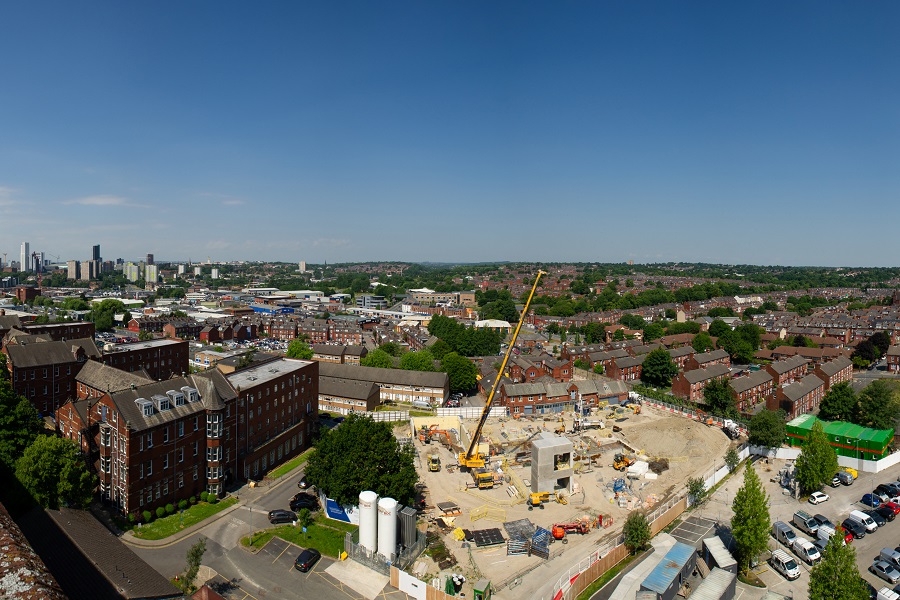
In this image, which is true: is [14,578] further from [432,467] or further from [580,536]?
[432,467]

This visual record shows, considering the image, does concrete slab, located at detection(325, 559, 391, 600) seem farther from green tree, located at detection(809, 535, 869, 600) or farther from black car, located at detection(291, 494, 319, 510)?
green tree, located at detection(809, 535, 869, 600)

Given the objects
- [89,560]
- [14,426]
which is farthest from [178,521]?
[14,426]

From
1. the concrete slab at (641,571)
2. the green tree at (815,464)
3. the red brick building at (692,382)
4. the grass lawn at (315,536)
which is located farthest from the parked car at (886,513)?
the grass lawn at (315,536)

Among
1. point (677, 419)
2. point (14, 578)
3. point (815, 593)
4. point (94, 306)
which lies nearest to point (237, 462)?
point (14, 578)

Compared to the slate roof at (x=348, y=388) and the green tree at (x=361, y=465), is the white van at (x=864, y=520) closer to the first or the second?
the green tree at (x=361, y=465)

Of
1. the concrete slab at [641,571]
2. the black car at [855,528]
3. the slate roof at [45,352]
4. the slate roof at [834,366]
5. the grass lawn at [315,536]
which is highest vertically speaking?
the slate roof at [45,352]

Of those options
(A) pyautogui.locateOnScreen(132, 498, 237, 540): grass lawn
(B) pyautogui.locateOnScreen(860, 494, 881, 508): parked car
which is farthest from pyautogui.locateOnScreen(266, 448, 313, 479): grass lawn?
(B) pyautogui.locateOnScreen(860, 494, 881, 508): parked car
